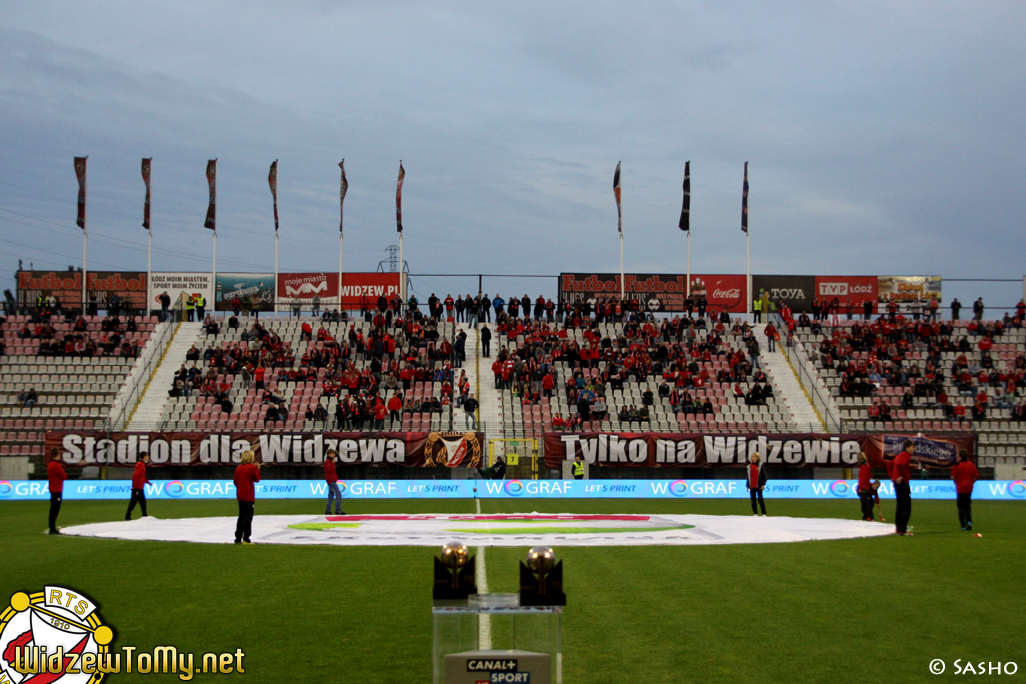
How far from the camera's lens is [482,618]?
9398 mm

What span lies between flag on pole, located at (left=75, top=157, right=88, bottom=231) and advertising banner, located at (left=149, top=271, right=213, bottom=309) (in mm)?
5534

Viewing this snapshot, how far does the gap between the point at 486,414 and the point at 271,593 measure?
3351 centimetres

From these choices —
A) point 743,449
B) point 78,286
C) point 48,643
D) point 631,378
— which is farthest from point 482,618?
point 78,286

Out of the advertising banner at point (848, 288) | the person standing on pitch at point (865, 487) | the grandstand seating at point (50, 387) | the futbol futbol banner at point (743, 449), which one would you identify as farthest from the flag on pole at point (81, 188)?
the person standing on pitch at point (865, 487)

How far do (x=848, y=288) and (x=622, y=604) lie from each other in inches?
2168

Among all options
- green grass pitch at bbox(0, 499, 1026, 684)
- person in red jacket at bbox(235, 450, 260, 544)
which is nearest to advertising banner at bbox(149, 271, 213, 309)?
green grass pitch at bbox(0, 499, 1026, 684)

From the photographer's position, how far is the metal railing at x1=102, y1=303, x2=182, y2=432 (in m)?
44.0

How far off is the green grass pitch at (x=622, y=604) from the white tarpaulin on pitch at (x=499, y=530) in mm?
1483

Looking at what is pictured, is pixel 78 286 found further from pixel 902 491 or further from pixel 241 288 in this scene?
pixel 902 491

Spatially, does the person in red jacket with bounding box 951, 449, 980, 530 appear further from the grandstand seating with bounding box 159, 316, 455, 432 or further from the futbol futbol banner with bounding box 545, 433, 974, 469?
the grandstand seating with bounding box 159, 316, 455, 432

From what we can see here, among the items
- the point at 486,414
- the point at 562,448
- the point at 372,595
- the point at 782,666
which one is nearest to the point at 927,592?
the point at 782,666

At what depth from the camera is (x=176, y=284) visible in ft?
197

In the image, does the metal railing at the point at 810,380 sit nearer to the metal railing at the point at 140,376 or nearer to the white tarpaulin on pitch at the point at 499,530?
the white tarpaulin on pitch at the point at 499,530

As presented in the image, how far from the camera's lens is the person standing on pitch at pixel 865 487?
929 inches
